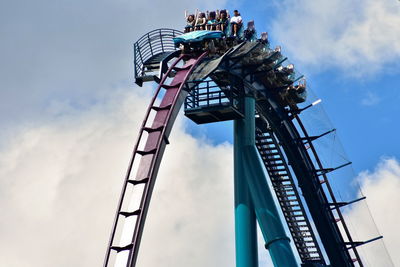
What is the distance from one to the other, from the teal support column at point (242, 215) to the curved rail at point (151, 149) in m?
2.99

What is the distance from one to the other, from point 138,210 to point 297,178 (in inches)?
397

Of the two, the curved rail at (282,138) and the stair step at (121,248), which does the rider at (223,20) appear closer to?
the curved rail at (282,138)

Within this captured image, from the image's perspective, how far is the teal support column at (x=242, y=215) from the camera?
22531 millimetres

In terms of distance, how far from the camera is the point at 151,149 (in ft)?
63.1

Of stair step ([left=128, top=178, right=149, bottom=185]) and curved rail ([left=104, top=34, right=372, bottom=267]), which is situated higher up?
curved rail ([left=104, top=34, right=372, bottom=267])

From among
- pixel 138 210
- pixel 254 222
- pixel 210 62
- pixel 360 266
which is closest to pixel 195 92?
pixel 210 62

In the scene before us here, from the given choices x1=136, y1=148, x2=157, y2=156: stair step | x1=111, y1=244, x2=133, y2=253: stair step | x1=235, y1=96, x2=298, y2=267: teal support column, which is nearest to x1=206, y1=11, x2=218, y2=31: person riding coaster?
x1=235, y1=96, x2=298, y2=267: teal support column

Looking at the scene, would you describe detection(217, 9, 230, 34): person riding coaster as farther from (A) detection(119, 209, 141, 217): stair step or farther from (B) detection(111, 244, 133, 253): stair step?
(B) detection(111, 244, 133, 253): stair step

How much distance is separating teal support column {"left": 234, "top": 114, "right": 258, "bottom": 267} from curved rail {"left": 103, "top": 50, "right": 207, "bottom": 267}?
9.81ft

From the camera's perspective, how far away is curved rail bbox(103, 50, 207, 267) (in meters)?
17.6

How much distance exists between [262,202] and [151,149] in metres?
4.76

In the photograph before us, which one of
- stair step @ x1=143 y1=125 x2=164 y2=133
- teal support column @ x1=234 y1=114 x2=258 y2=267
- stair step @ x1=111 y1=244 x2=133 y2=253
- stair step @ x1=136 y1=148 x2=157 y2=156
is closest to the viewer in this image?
stair step @ x1=111 y1=244 x2=133 y2=253

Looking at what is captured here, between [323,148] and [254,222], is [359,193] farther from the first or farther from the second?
[254,222]

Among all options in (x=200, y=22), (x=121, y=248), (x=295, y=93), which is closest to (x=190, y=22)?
(x=200, y=22)
